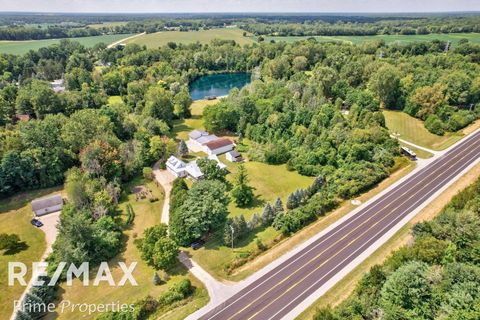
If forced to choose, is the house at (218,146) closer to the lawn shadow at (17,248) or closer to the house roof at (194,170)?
the house roof at (194,170)

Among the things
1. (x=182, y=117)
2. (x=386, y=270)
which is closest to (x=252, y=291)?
(x=386, y=270)

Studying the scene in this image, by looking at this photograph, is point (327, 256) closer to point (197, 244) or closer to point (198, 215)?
point (197, 244)

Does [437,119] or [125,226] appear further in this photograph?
[437,119]

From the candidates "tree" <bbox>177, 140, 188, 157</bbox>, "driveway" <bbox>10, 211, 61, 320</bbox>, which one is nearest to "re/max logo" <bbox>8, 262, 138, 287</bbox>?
"driveway" <bbox>10, 211, 61, 320</bbox>

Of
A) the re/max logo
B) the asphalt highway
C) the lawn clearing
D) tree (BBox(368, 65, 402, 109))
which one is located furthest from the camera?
tree (BBox(368, 65, 402, 109))

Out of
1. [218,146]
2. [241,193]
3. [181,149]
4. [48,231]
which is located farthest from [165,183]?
[48,231]

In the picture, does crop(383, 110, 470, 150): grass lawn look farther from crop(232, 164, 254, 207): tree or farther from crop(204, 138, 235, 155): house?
crop(232, 164, 254, 207): tree

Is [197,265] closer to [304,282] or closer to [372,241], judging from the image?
[304,282]
